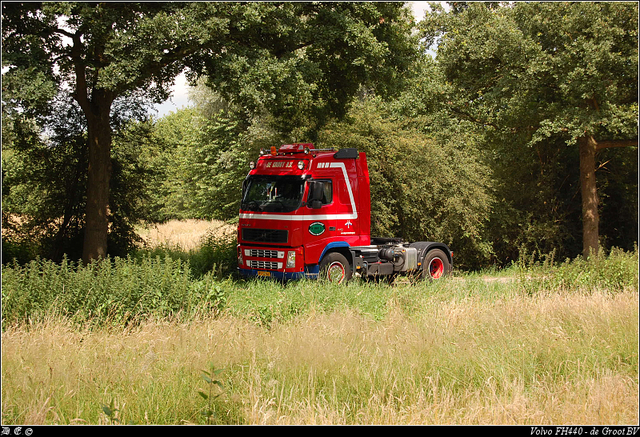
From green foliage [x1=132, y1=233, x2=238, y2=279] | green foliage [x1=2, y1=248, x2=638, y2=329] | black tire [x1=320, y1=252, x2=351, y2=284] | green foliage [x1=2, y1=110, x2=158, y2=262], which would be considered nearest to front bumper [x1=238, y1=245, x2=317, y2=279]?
black tire [x1=320, y1=252, x2=351, y2=284]

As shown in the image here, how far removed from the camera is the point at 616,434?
5.36 metres

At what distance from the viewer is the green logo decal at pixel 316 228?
13547mm

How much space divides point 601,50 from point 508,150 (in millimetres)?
6744

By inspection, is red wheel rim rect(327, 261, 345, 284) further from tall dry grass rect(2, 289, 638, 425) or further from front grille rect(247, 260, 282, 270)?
tall dry grass rect(2, 289, 638, 425)

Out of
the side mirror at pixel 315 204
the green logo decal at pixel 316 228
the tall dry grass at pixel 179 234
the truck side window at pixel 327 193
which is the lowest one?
the tall dry grass at pixel 179 234

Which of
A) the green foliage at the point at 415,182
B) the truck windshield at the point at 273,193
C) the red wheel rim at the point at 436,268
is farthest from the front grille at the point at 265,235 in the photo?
the green foliage at the point at 415,182

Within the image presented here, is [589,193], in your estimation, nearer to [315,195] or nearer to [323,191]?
[323,191]

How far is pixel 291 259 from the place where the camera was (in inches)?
528

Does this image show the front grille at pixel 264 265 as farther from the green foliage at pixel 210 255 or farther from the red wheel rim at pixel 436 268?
the red wheel rim at pixel 436 268

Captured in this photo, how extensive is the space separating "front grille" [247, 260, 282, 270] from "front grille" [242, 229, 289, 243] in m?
0.51

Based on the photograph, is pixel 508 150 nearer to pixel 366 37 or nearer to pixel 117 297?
pixel 366 37

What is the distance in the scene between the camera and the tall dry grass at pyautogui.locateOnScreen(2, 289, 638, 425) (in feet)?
18.6

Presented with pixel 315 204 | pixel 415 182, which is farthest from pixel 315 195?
pixel 415 182

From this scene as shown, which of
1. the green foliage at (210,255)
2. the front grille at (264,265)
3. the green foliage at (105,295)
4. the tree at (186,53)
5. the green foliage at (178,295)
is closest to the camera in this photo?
the green foliage at (105,295)
